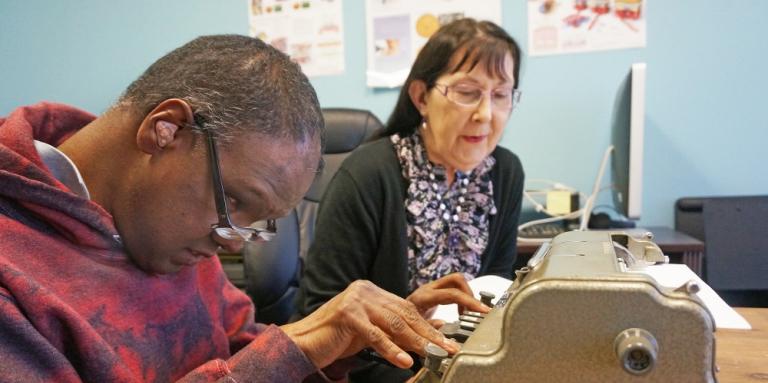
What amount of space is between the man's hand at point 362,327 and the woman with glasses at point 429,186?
412 mm

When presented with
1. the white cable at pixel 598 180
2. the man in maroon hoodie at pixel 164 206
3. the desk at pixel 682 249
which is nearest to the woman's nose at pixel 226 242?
the man in maroon hoodie at pixel 164 206

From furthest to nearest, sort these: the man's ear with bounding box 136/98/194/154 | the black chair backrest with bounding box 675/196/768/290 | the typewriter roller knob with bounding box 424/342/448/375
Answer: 1. the black chair backrest with bounding box 675/196/768/290
2. the man's ear with bounding box 136/98/194/154
3. the typewriter roller knob with bounding box 424/342/448/375

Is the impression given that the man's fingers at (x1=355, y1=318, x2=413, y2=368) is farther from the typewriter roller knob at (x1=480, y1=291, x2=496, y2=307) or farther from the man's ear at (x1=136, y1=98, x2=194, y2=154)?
the man's ear at (x1=136, y1=98, x2=194, y2=154)

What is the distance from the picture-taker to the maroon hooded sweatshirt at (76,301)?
1.87 feet

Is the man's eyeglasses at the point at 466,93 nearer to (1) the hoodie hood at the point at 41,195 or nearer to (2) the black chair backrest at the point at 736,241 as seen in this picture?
(1) the hoodie hood at the point at 41,195

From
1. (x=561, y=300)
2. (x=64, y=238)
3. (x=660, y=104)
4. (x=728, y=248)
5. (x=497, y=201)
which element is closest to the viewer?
(x=561, y=300)

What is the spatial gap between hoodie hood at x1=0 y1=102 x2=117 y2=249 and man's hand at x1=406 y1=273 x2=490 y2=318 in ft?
1.71

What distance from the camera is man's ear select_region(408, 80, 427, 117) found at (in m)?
1.32

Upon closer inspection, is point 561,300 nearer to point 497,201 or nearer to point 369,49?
point 497,201

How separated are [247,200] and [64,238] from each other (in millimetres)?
225

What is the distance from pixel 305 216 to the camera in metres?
2.00

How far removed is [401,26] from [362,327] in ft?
5.77

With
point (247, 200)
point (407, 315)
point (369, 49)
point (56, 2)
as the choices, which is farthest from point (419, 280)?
point (56, 2)

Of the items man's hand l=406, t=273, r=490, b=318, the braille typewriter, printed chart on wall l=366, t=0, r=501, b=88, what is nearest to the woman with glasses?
man's hand l=406, t=273, r=490, b=318
